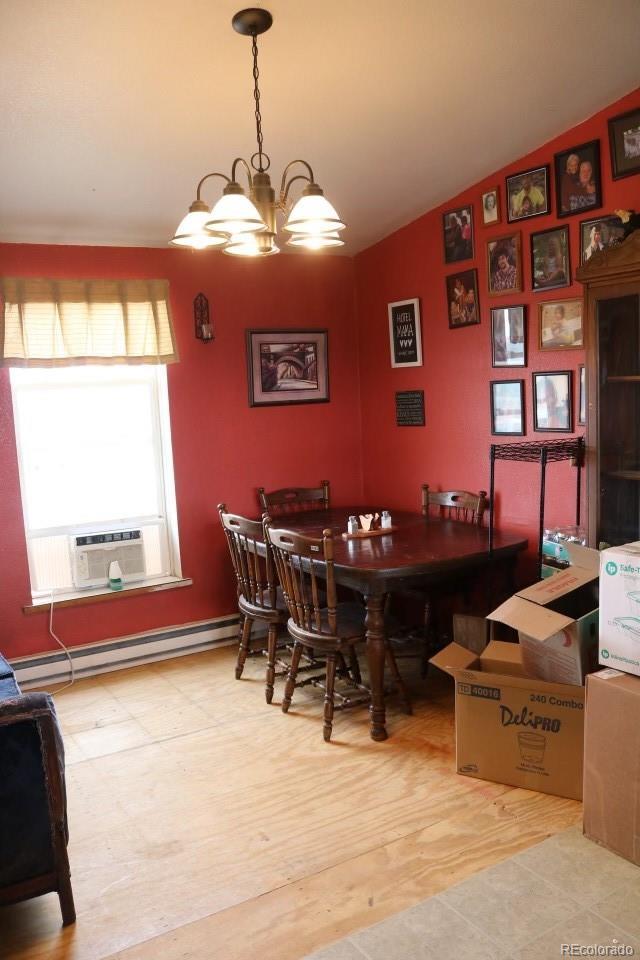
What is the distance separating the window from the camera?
3.97m

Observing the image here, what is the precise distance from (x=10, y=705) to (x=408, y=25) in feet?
8.02

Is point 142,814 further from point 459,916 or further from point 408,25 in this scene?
point 408,25

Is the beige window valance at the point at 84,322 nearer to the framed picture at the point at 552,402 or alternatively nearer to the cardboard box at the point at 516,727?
the framed picture at the point at 552,402

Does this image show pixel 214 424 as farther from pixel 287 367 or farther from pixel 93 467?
pixel 93 467

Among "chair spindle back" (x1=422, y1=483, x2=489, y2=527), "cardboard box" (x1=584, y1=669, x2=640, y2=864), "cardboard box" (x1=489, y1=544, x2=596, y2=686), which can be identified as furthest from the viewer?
"chair spindle back" (x1=422, y1=483, x2=489, y2=527)

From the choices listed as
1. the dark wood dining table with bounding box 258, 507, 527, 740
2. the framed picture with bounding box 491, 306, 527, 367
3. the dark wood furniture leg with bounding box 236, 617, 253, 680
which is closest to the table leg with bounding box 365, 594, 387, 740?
the dark wood dining table with bounding box 258, 507, 527, 740

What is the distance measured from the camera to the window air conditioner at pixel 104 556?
4.05 metres

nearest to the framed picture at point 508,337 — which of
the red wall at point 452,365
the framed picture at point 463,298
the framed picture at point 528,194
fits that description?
the red wall at point 452,365

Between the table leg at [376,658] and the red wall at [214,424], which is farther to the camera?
the red wall at [214,424]

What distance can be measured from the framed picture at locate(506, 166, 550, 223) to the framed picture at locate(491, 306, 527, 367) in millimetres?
428

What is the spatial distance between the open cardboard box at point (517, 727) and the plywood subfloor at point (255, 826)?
0.21ft

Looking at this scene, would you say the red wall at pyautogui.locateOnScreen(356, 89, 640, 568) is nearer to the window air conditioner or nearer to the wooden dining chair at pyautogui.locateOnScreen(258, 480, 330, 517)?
the wooden dining chair at pyautogui.locateOnScreen(258, 480, 330, 517)

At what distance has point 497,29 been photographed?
2605 mm

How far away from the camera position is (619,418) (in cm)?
289
